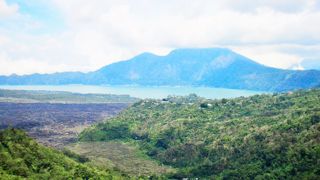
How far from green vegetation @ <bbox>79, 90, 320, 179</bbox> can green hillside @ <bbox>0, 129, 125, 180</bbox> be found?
1680 cm

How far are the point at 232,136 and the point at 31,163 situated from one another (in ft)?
115

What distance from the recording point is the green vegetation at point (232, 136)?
55438 mm

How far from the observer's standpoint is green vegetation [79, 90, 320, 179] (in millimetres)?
55438

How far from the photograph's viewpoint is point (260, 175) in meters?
53.5

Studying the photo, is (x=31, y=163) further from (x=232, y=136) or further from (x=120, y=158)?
(x=232, y=136)

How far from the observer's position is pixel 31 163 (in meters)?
45.2

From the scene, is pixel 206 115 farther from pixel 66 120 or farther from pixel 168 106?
pixel 66 120

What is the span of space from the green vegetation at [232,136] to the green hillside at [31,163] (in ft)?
55.1

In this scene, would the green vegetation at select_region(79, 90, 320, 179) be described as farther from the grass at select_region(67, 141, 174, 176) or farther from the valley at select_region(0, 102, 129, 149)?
the valley at select_region(0, 102, 129, 149)

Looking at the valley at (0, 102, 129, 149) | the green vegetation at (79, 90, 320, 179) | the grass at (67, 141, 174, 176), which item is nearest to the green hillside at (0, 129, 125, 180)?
the grass at (67, 141, 174, 176)

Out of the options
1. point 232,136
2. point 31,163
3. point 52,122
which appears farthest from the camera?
point 52,122

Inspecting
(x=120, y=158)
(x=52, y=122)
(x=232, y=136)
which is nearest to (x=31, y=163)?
(x=120, y=158)

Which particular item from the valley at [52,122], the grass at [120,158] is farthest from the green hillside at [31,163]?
the valley at [52,122]

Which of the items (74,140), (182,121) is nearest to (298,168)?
(182,121)
